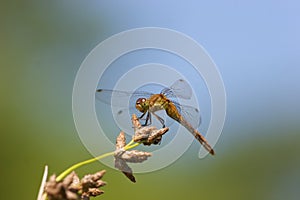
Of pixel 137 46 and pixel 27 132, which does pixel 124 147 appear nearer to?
pixel 137 46

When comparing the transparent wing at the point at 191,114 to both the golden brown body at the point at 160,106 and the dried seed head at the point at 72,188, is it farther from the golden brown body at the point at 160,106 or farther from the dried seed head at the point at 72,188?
the dried seed head at the point at 72,188

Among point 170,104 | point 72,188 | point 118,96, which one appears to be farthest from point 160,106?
point 72,188

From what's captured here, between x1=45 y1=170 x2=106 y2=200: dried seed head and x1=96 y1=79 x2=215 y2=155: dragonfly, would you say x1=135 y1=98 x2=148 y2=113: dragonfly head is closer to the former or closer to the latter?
x1=96 y1=79 x2=215 y2=155: dragonfly

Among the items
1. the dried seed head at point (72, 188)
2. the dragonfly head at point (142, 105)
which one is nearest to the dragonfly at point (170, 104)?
the dragonfly head at point (142, 105)

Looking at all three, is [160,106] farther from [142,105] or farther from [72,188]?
[72,188]

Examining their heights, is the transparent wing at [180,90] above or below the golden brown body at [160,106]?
above

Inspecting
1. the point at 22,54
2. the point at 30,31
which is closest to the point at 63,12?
the point at 30,31
